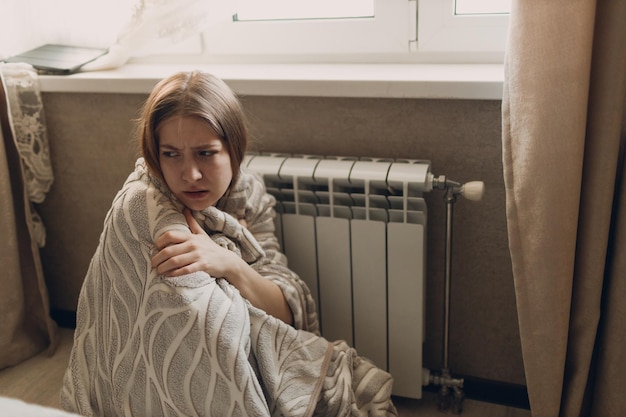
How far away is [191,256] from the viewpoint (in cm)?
118

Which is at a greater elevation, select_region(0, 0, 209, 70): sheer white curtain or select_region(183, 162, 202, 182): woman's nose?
select_region(0, 0, 209, 70): sheer white curtain

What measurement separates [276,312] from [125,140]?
696 mm

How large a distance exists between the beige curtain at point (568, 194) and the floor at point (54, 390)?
276 millimetres

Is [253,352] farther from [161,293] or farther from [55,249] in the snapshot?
[55,249]

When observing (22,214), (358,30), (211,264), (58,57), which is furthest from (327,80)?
(22,214)

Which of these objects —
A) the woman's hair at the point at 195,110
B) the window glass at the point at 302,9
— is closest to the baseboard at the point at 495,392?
the woman's hair at the point at 195,110

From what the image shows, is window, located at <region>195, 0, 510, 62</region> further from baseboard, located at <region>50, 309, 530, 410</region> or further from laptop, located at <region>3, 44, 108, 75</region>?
baseboard, located at <region>50, 309, 530, 410</region>

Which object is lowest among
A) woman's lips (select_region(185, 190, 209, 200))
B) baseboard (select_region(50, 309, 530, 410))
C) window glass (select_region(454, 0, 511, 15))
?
baseboard (select_region(50, 309, 530, 410))

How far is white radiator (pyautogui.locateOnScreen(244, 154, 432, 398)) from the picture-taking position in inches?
55.2

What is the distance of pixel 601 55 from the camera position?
1.13 meters

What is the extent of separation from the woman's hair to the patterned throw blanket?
85 mm

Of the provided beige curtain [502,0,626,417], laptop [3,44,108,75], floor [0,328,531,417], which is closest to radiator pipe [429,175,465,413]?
floor [0,328,531,417]

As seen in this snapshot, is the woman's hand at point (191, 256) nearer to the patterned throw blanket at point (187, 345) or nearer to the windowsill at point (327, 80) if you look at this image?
the patterned throw blanket at point (187, 345)

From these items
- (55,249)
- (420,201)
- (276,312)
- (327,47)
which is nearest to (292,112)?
(327,47)
